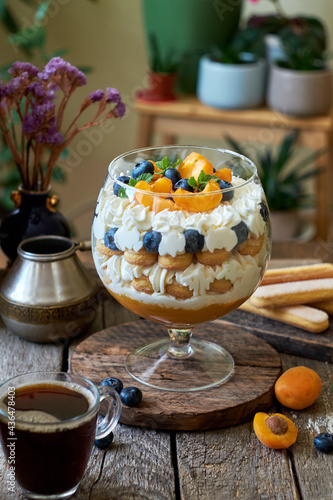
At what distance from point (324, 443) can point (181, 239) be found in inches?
13.6

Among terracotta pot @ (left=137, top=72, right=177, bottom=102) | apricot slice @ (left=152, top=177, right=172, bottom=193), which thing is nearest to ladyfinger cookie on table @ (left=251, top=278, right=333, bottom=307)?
apricot slice @ (left=152, top=177, right=172, bottom=193)

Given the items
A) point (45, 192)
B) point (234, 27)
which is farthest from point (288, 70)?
point (45, 192)

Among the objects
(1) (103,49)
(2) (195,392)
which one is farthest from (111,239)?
(1) (103,49)

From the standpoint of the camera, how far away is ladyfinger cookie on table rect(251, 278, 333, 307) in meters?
1.12

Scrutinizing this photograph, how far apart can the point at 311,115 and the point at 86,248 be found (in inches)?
56.9

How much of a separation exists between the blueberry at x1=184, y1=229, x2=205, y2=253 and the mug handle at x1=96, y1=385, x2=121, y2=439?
0.22 meters

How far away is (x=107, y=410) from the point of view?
831mm

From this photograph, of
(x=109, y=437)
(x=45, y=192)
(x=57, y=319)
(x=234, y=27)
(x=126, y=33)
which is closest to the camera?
(x=109, y=437)

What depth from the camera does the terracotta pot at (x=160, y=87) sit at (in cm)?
242

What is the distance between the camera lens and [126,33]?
2953 mm

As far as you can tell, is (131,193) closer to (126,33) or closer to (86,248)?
(86,248)

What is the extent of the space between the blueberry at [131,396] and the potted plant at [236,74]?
1620mm

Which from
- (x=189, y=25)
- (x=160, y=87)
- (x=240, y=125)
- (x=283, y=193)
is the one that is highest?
(x=189, y=25)

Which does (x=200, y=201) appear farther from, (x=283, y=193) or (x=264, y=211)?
(x=283, y=193)
